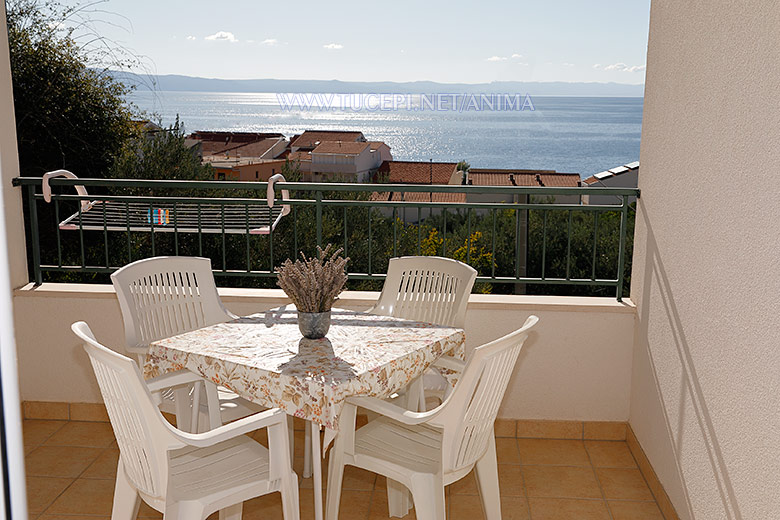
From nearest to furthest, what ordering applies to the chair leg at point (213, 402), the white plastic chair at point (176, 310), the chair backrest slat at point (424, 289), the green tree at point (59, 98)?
the chair leg at point (213, 402) < the white plastic chair at point (176, 310) < the chair backrest slat at point (424, 289) < the green tree at point (59, 98)

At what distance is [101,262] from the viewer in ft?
30.8

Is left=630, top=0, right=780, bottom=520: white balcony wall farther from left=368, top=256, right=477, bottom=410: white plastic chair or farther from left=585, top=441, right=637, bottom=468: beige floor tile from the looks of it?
left=368, top=256, right=477, bottom=410: white plastic chair

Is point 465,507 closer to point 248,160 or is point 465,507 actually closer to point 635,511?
point 635,511

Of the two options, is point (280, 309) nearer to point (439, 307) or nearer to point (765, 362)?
point (439, 307)

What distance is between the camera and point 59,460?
133 inches

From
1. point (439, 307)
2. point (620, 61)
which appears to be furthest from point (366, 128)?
point (439, 307)

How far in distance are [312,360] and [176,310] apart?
0.91m

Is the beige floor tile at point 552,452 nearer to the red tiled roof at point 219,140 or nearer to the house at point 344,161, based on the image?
the house at point 344,161

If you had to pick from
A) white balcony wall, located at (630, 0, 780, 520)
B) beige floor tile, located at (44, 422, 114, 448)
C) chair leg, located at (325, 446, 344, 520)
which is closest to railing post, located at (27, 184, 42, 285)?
beige floor tile, located at (44, 422, 114, 448)

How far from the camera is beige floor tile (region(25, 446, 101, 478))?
3262 millimetres

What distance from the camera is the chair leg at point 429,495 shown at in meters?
2.22

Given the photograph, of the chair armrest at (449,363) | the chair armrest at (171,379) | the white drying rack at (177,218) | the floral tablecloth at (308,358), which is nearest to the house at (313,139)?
the white drying rack at (177,218)

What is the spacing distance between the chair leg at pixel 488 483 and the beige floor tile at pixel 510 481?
1.86 feet

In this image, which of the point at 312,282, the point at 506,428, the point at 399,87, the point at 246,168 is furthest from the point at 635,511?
the point at 399,87
